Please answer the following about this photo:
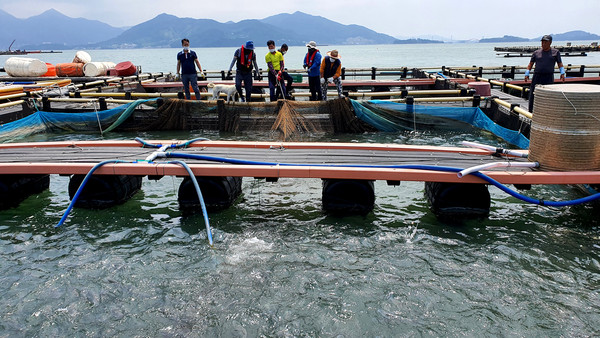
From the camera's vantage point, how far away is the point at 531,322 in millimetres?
4660

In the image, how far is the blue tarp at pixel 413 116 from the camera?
1287 cm

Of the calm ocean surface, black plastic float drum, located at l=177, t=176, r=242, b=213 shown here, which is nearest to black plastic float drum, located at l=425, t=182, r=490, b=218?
the calm ocean surface

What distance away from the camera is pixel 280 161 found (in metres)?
7.61

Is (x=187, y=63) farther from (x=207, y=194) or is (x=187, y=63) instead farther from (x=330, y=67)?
(x=207, y=194)

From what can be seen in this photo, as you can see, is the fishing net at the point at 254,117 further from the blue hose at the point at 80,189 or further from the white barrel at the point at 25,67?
the white barrel at the point at 25,67

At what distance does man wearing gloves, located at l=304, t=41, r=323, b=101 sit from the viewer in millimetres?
13774

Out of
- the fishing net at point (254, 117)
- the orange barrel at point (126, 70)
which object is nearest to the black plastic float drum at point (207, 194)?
the fishing net at point (254, 117)

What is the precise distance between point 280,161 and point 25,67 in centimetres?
2600

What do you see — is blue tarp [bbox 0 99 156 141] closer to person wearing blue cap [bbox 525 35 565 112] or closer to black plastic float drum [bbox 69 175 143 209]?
black plastic float drum [bbox 69 175 143 209]

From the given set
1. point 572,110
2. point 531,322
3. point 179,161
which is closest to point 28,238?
point 179,161

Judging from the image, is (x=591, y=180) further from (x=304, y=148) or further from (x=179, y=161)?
(x=179, y=161)

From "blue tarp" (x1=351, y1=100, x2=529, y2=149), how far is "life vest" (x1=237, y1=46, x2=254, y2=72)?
3640 millimetres

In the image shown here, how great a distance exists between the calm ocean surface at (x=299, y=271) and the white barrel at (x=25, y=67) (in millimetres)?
22138

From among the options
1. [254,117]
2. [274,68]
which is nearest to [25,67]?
[274,68]
